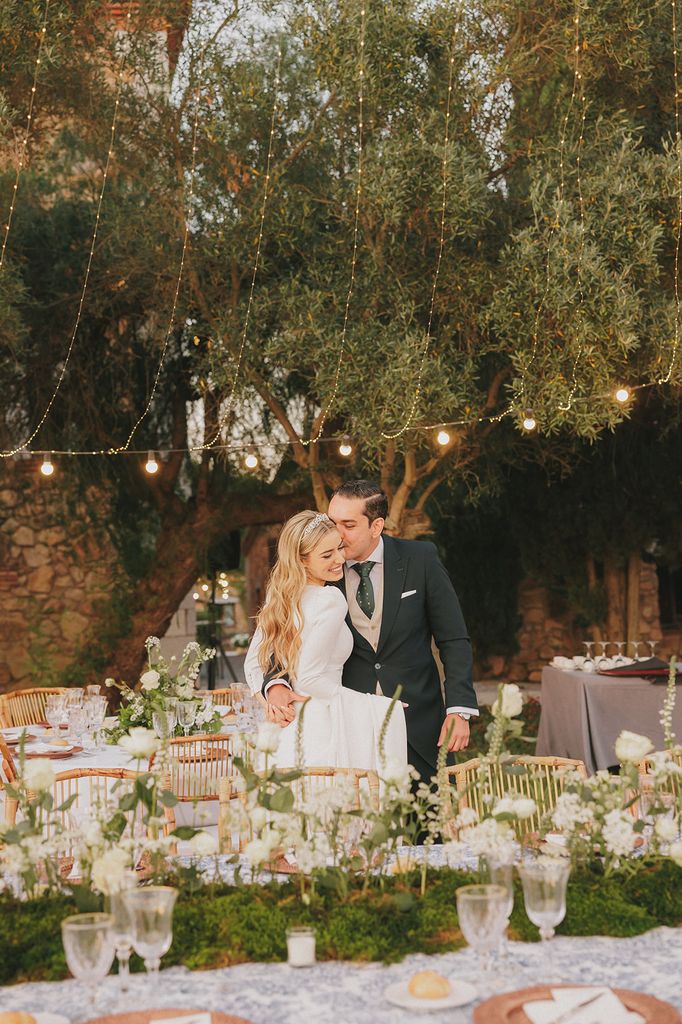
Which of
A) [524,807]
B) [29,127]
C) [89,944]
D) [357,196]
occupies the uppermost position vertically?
[29,127]

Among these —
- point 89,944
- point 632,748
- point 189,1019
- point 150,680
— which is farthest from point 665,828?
point 150,680

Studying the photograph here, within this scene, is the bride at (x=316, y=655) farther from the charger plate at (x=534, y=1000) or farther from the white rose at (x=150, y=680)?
the charger plate at (x=534, y=1000)

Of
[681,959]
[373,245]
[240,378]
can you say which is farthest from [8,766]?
[373,245]

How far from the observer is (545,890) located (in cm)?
194

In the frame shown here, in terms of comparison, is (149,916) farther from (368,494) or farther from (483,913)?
(368,494)

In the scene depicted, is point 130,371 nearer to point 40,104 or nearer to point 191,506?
point 191,506

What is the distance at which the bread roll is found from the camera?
6.09ft

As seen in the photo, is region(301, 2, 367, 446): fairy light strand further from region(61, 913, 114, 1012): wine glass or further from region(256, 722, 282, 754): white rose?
region(61, 913, 114, 1012): wine glass

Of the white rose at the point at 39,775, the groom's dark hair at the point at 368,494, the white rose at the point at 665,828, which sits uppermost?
the groom's dark hair at the point at 368,494

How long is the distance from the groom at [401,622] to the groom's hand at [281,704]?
0.63 meters

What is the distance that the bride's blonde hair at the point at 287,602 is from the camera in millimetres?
3484

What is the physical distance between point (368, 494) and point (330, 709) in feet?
2.73

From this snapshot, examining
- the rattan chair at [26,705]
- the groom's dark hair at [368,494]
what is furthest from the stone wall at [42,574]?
the groom's dark hair at [368,494]

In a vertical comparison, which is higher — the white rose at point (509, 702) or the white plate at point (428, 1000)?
the white rose at point (509, 702)
